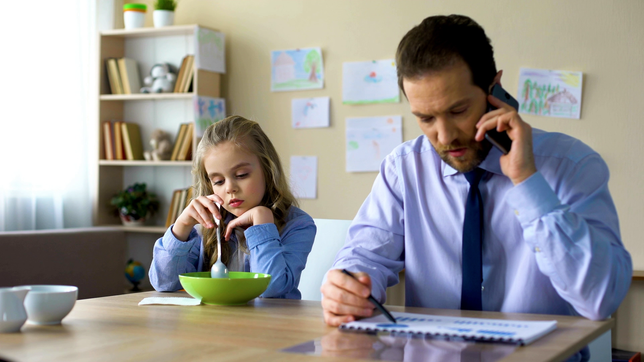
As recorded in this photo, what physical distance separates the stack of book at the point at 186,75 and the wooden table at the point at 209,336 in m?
2.66

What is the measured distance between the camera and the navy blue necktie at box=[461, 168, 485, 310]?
1.27 m

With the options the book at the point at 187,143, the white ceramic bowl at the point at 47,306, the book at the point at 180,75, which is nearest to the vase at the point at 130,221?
the book at the point at 187,143

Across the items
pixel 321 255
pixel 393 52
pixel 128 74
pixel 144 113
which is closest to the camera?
pixel 321 255

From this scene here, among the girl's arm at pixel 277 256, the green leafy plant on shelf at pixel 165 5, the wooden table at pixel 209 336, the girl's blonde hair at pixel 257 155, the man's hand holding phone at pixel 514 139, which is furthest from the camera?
the green leafy plant on shelf at pixel 165 5

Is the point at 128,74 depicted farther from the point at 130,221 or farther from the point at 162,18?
the point at 130,221

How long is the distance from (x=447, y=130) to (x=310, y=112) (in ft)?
7.93

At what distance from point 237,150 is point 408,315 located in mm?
869

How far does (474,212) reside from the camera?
1.29 m

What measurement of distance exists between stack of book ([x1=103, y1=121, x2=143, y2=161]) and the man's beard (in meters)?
3.02

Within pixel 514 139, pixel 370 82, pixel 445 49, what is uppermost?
pixel 370 82

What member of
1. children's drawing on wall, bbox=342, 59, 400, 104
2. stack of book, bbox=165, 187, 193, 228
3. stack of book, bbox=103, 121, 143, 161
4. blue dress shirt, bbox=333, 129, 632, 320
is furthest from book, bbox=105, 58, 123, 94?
blue dress shirt, bbox=333, 129, 632, 320

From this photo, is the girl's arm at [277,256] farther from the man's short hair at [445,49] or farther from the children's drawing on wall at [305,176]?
the children's drawing on wall at [305,176]

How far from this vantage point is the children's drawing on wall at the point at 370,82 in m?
3.38

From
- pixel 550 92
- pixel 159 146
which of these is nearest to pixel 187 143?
pixel 159 146
